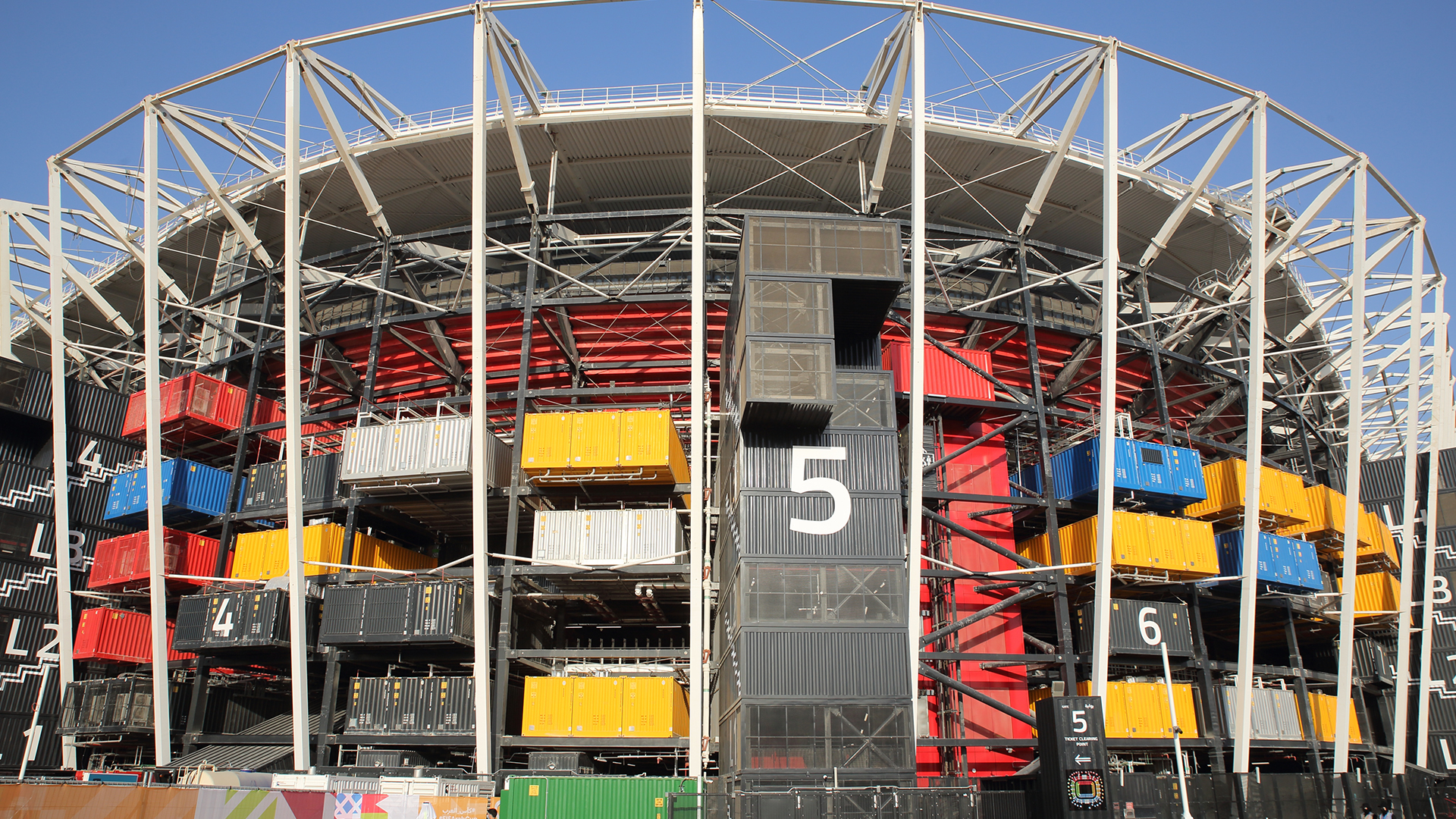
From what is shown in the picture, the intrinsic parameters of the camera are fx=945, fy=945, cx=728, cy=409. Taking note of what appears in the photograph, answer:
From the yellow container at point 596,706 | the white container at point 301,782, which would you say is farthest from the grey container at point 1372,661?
the white container at point 301,782

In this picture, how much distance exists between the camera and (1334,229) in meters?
47.5

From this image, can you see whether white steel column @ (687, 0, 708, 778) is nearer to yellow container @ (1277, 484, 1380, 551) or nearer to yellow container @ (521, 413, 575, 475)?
yellow container @ (521, 413, 575, 475)

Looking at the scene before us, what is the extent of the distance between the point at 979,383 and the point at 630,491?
15624 millimetres

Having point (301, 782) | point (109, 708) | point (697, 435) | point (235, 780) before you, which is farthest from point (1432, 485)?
point (109, 708)

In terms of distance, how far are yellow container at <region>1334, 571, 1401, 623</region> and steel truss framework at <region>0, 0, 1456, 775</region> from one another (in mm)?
4571

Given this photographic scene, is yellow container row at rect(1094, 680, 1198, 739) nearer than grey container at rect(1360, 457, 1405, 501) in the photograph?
Yes

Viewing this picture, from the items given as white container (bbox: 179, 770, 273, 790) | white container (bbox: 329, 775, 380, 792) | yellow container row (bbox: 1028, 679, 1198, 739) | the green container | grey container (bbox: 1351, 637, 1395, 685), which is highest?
grey container (bbox: 1351, 637, 1395, 685)

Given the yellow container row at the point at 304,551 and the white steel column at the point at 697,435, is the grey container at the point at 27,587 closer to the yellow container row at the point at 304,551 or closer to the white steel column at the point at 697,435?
the yellow container row at the point at 304,551

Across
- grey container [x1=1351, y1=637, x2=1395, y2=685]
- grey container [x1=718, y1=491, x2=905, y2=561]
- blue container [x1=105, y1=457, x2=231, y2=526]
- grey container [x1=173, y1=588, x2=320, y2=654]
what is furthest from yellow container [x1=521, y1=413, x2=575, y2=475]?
grey container [x1=1351, y1=637, x2=1395, y2=685]

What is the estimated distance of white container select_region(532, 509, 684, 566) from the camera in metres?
33.2

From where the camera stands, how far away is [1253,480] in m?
34.5

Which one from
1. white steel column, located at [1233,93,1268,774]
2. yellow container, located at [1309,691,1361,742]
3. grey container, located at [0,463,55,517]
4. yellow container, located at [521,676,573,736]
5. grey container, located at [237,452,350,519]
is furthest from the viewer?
grey container, located at [0,463,55,517]

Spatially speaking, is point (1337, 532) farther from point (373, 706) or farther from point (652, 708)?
point (373, 706)

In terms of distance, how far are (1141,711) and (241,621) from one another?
3366 cm
